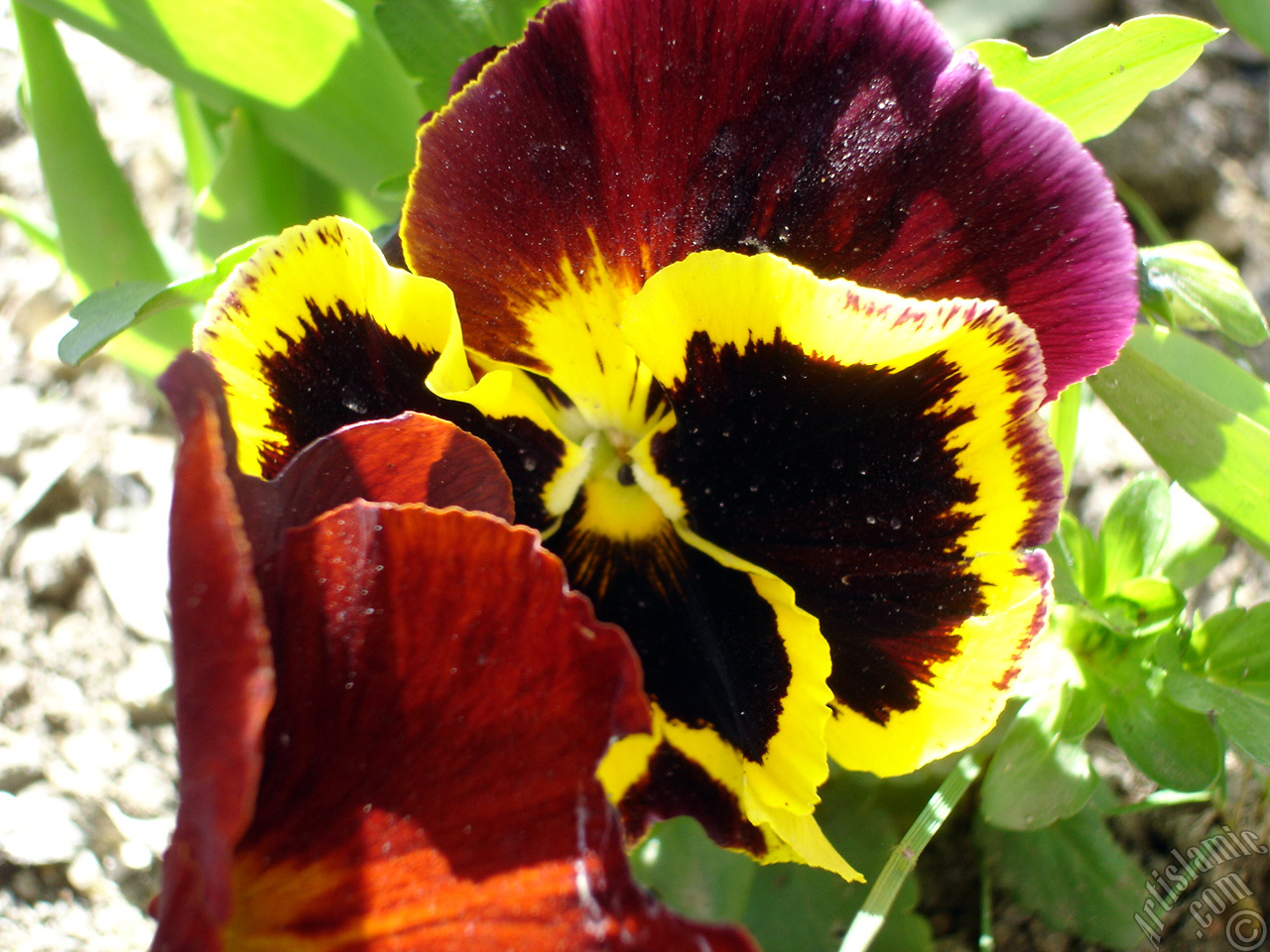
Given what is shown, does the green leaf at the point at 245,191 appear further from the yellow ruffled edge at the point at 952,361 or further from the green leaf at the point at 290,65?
the yellow ruffled edge at the point at 952,361

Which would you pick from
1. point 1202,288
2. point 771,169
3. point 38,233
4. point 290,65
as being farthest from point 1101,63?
point 38,233

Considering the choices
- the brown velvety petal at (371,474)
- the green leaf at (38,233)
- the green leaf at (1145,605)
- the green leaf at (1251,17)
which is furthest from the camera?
the green leaf at (38,233)

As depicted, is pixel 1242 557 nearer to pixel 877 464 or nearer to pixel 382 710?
pixel 877 464

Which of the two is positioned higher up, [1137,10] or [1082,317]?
[1082,317]

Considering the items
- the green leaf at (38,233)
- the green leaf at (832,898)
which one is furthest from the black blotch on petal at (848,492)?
the green leaf at (38,233)

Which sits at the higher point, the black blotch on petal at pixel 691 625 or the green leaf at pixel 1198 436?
the black blotch on petal at pixel 691 625

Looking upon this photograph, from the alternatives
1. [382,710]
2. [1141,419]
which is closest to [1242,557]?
[1141,419]

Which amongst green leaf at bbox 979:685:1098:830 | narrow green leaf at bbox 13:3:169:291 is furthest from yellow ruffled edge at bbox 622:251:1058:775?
narrow green leaf at bbox 13:3:169:291
